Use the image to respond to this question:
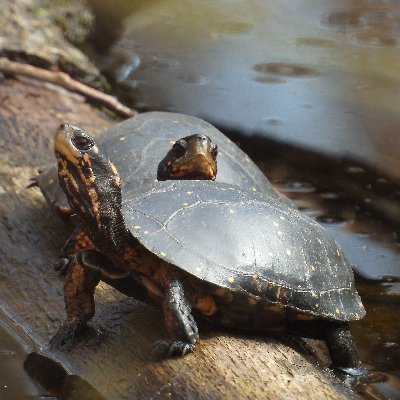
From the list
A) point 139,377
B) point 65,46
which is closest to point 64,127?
point 139,377

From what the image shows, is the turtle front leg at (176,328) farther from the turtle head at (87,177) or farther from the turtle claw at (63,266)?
the turtle claw at (63,266)

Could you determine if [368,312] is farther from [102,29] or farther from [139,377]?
[102,29]

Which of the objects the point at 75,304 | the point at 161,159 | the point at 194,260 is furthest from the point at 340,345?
the point at 161,159

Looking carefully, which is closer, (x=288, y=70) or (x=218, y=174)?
(x=218, y=174)

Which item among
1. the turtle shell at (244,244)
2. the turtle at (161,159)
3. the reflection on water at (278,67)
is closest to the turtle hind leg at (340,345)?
the turtle shell at (244,244)

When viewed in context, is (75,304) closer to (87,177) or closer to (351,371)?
(87,177)
